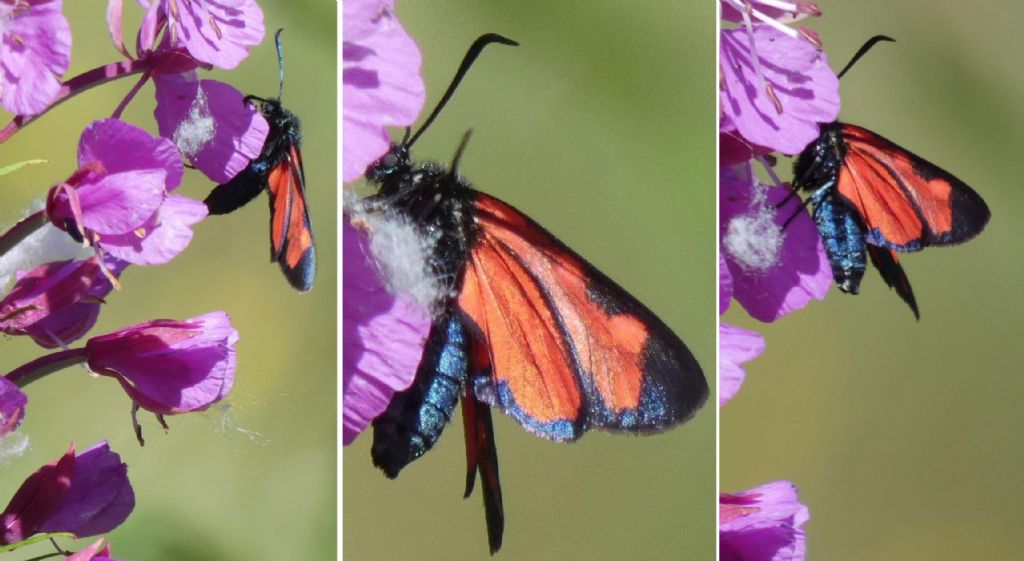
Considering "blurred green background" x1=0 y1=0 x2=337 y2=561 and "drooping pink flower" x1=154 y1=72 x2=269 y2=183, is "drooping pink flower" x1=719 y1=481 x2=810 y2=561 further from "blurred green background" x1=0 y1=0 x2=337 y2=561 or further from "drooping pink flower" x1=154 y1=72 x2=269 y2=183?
"drooping pink flower" x1=154 y1=72 x2=269 y2=183

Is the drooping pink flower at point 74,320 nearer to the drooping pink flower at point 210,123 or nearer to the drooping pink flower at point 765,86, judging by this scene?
the drooping pink flower at point 210,123

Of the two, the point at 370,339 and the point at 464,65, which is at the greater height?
the point at 464,65

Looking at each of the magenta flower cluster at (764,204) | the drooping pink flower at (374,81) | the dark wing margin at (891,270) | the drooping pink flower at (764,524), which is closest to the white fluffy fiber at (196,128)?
the drooping pink flower at (374,81)

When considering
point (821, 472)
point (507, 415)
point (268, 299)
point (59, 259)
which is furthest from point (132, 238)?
point (821, 472)

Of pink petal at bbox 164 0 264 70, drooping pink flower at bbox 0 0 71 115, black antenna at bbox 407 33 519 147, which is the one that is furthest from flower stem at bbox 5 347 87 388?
black antenna at bbox 407 33 519 147

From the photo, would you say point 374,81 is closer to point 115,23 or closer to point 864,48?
point 115,23

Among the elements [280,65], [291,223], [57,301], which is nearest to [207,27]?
[280,65]
